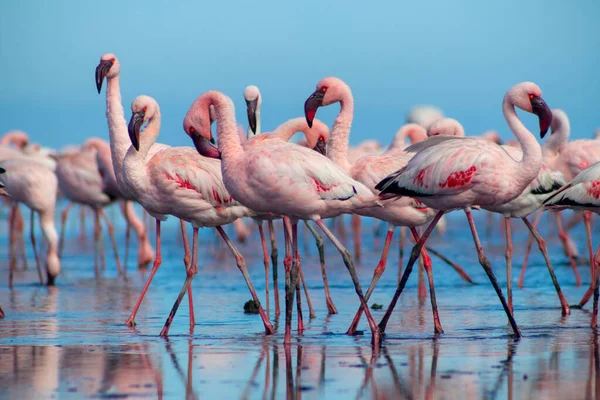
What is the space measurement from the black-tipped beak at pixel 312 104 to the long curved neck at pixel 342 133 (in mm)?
186

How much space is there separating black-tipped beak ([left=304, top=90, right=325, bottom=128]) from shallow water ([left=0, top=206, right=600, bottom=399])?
1.59m

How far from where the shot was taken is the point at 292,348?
6535mm

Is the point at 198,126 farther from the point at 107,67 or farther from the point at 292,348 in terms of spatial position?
the point at 107,67

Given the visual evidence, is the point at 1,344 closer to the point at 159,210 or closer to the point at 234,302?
the point at 159,210

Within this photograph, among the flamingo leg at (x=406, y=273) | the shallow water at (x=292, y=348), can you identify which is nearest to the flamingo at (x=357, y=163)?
the flamingo leg at (x=406, y=273)

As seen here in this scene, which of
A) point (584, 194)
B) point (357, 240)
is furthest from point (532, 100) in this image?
point (357, 240)

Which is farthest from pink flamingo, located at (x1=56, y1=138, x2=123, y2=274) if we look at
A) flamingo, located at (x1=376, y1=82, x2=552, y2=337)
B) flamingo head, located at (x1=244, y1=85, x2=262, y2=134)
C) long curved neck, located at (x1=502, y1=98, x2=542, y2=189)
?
long curved neck, located at (x1=502, y1=98, x2=542, y2=189)

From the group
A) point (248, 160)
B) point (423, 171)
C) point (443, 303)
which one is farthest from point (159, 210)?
point (443, 303)

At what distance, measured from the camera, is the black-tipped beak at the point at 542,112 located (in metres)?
7.29

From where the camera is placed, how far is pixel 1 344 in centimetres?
694

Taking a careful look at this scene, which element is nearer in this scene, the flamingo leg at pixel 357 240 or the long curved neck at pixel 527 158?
the long curved neck at pixel 527 158

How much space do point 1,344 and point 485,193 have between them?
3.38 metres

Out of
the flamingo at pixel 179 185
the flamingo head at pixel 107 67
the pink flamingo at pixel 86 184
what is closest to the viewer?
the flamingo at pixel 179 185

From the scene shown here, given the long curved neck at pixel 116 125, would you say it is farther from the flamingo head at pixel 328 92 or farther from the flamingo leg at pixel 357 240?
the flamingo leg at pixel 357 240
